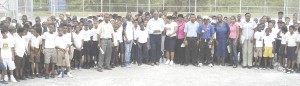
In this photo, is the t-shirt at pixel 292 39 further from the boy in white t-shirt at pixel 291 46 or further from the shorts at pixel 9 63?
the shorts at pixel 9 63

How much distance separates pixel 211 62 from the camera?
1437 cm

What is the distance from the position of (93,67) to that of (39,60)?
2.27 metres

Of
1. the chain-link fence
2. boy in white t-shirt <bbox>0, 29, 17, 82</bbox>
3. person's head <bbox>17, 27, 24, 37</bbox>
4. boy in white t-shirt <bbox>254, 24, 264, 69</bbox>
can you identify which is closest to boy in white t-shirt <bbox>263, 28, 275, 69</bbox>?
boy in white t-shirt <bbox>254, 24, 264, 69</bbox>

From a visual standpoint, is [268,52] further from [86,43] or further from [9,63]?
[9,63]

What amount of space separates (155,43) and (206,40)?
1607 millimetres

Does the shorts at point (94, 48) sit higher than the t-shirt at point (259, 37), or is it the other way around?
Result: the t-shirt at point (259, 37)

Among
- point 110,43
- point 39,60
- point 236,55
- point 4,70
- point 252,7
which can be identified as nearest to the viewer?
point 4,70

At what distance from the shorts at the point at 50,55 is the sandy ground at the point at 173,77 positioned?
1.71ft

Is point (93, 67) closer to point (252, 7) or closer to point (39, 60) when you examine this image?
point (39, 60)

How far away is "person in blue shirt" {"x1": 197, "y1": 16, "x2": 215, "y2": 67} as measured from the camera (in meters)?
13.9

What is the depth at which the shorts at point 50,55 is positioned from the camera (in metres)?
11.7

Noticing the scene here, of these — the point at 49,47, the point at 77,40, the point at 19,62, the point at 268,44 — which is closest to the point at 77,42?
the point at 77,40

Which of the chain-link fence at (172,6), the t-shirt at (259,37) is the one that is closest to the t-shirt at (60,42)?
the t-shirt at (259,37)

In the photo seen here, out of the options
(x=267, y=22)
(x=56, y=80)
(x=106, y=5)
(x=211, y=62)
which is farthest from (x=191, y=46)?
(x=106, y=5)
